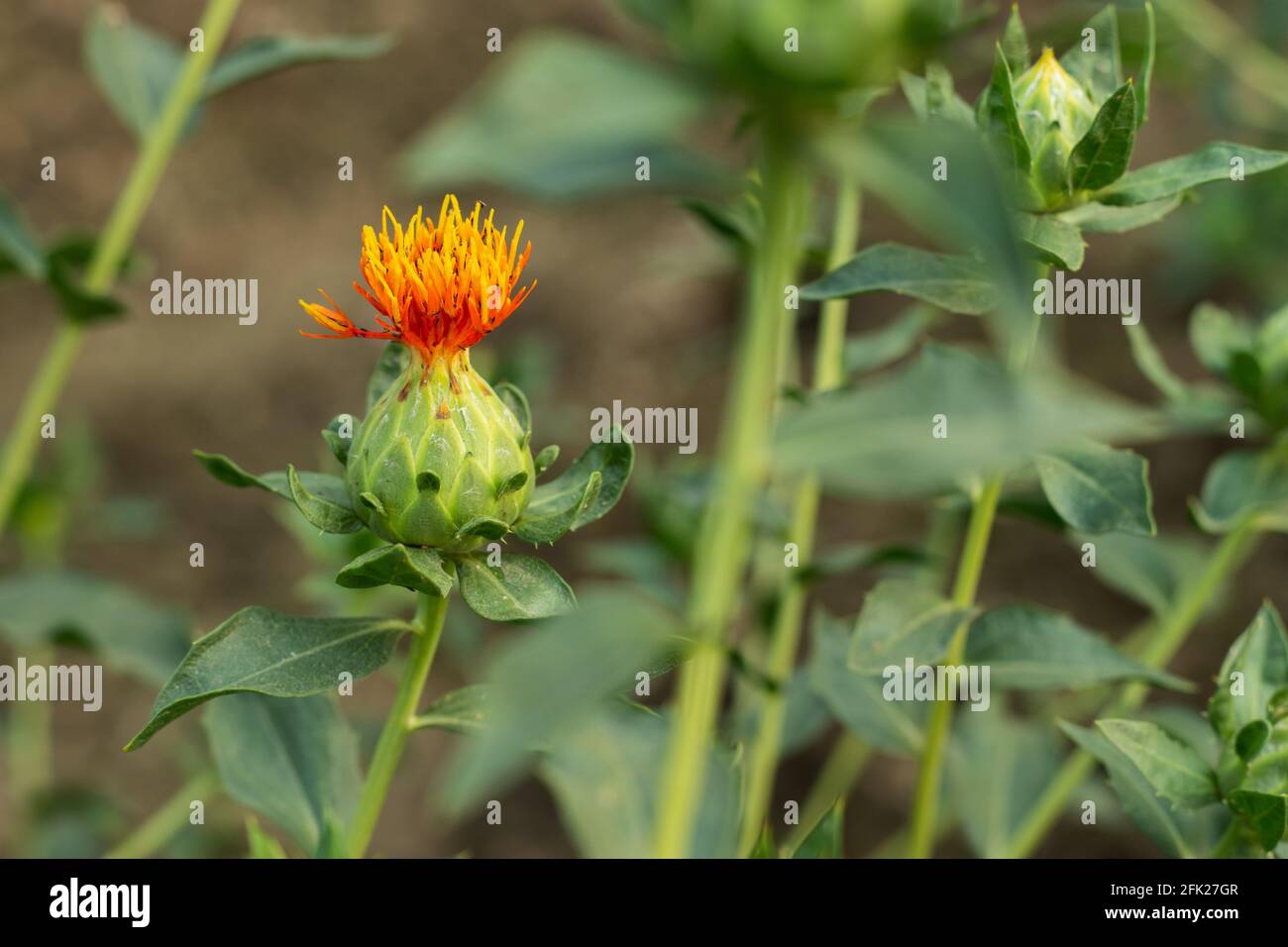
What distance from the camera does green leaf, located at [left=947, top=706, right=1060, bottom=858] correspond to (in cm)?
153

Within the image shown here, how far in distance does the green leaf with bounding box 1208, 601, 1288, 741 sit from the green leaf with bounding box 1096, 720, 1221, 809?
0.05 m

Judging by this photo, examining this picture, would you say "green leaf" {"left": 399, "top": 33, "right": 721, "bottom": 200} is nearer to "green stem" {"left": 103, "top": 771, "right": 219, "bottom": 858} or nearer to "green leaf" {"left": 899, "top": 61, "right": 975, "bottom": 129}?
"green leaf" {"left": 899, "top": 61, "right": 975, "bottom": 129}

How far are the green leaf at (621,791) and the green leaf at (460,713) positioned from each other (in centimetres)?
7

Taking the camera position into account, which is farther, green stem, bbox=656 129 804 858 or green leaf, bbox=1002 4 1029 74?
green leaf, bbox=1002 4 1029 74

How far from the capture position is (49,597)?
184cm

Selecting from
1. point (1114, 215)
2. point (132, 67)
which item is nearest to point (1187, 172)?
point (1114, 215)

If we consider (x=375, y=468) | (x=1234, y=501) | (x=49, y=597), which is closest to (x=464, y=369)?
(x=375, y=468)

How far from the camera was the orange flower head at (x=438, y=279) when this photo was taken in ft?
3.19

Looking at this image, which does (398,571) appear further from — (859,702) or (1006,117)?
(859,702)

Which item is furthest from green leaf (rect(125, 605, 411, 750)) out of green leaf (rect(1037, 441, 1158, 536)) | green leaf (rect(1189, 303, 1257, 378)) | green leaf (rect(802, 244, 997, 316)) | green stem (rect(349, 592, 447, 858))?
green leaf (rect(1189, 303, 1257, 378))

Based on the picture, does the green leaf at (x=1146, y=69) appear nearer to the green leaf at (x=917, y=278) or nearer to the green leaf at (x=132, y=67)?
the green leaf at (x=917, y=278)

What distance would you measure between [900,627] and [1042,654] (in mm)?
171

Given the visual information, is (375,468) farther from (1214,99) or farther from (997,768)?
(1214,99)
